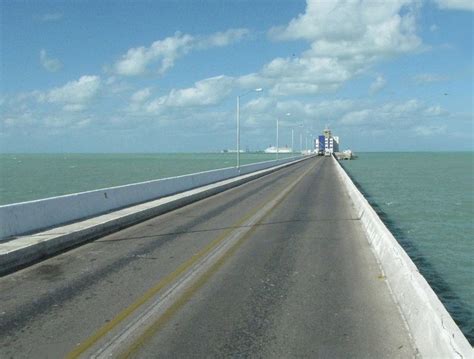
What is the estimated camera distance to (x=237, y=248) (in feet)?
38.1

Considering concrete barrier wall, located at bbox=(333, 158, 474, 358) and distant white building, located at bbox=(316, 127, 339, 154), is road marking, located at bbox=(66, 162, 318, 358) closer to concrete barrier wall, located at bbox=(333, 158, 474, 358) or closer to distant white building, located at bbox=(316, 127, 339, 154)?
concrete barrier wall, located at bbox=(333, 158, 474, 358)

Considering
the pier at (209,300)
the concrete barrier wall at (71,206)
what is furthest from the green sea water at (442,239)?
the concrete barrier wall at (71,206)

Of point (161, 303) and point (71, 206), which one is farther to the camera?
point (71, 206)

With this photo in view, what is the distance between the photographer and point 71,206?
15117 millimetres

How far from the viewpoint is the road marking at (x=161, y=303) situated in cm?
575

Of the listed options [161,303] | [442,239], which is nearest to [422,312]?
[161,303]

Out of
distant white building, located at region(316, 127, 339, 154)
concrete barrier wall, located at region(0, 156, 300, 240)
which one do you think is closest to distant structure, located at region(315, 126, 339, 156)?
distant white building, located at region(316, 127, 339, 154)

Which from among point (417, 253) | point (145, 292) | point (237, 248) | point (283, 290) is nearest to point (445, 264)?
point (417, 253)

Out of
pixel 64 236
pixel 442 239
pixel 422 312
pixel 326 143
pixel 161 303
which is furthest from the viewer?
pixel 326 143

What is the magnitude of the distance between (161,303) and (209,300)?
2.29 feet

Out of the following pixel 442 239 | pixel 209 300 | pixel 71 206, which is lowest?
pixel 442 239

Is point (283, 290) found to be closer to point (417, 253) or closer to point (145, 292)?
point (145, 292)

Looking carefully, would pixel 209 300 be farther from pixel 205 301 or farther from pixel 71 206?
pixel 71 206

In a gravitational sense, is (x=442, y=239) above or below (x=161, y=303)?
below
